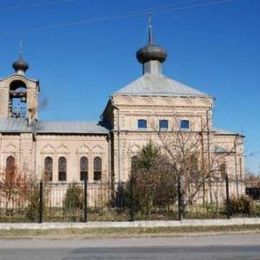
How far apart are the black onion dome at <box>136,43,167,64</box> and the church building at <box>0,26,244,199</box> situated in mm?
4172

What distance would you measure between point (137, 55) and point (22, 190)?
21952mm

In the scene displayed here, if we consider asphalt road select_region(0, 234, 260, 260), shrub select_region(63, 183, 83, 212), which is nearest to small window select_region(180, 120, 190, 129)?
shrub select_region(63, 183, 83, 212)

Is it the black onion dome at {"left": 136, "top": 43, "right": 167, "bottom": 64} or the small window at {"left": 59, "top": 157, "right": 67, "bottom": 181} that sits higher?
the black onion dome at {"left": 136, "top": 43, "right": 167, "bottom": 64}

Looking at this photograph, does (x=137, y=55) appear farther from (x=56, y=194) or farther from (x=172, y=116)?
(x=56, y=194)

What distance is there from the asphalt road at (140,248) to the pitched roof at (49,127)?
21020mm

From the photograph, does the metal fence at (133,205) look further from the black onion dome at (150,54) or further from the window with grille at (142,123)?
the black onion dome at (150,54)

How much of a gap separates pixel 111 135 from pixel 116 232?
62.7 ft

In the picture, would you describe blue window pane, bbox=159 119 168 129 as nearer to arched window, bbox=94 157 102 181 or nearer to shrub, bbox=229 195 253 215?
arched window, bbox=94 157 102 181

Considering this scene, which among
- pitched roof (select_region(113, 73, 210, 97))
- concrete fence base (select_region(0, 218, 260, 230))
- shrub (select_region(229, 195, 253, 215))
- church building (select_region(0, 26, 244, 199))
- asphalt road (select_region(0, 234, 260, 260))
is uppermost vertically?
pitched roof (select_region(113, 73, 210, 97))

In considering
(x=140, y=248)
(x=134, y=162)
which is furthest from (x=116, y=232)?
(x=134, y=162)

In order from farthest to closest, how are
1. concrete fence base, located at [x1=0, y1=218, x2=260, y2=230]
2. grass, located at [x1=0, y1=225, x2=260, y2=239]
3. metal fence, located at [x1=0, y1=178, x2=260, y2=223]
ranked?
metal fence, located at [x1=0, y1=178, x2=260, y2=223] < concrete fence base, located at [x1=0, y1=218, x2=260, y2=230] < grass, located at [x1=0, y1=225, x2=260, y2=239]

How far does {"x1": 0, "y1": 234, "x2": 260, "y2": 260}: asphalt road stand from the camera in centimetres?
1118

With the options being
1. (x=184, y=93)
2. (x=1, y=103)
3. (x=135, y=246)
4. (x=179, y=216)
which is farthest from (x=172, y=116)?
(x=135, y=246)

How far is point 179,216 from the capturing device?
1939cm
